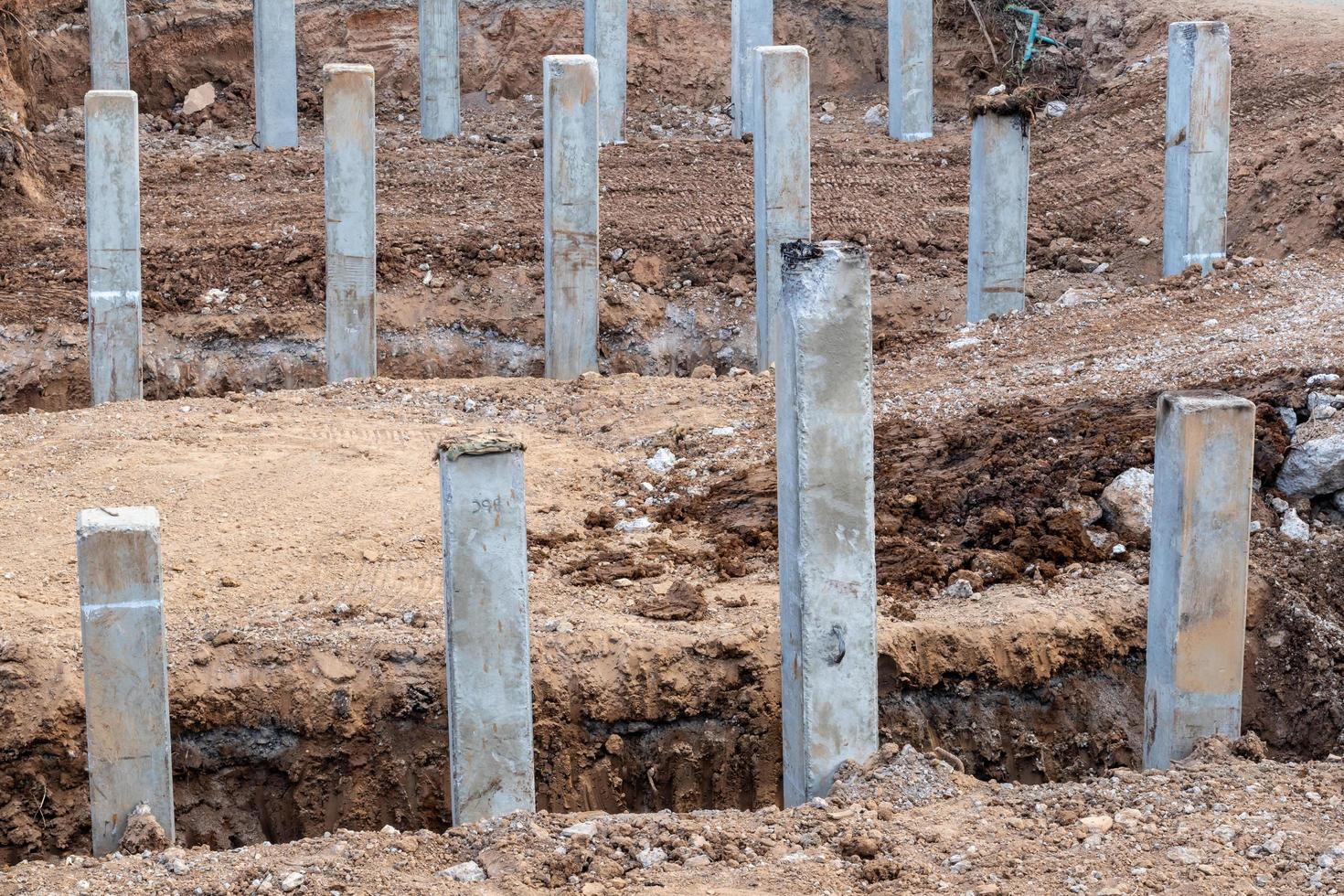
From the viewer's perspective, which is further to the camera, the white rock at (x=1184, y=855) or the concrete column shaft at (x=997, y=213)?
the concrete column shaft at (x=997, y=213)

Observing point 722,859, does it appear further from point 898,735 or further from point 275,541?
point 275,541

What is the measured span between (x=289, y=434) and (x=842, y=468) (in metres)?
4.46

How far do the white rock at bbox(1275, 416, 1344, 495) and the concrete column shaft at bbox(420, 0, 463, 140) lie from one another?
9.11m

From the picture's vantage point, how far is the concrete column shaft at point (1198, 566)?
5578 mm

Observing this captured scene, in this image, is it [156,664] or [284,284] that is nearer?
[156,664]

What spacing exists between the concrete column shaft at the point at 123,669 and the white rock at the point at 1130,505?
12.4 feet

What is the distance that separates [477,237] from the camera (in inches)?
492

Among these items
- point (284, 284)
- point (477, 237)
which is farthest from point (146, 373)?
point (477, 237)

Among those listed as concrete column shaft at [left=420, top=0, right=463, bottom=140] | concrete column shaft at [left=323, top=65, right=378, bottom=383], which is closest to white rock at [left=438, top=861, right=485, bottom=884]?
concrete column shaft at [left=323, top=65, right=378, bottom=383]

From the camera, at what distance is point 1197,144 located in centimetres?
1048

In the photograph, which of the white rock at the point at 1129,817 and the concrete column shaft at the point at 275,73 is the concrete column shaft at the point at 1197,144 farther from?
the concrete column shaft at the point at 275,73

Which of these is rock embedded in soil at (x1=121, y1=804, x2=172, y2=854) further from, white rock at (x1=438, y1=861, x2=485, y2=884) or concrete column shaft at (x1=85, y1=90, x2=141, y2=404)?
concrete column shaft at (x1=85, y1=90, x2=141, y2=404)

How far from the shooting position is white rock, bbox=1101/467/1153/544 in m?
7.22

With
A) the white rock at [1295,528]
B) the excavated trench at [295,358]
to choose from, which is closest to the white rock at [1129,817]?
the white rock at [1295,528]
